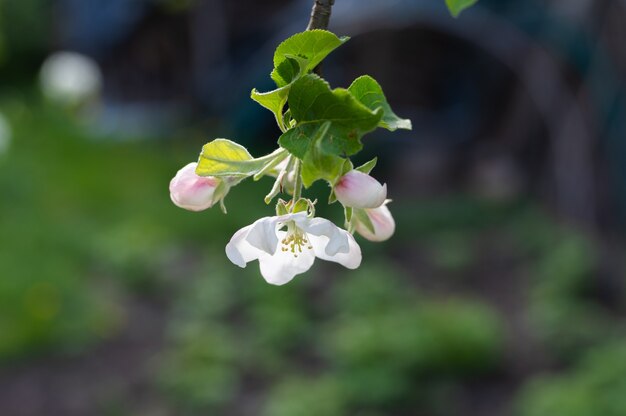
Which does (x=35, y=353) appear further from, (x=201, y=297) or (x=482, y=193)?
(x=482, y=193)

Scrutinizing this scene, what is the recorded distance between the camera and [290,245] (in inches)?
37.9

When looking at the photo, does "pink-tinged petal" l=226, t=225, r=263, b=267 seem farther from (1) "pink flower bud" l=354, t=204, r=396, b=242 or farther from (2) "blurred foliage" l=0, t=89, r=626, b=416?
(2) "blurred foliage" l=0, t=89, r=626, b=416

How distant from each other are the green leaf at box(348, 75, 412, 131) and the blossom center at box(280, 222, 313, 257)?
0.20 metres

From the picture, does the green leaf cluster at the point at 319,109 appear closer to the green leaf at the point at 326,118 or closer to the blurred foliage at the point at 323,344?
the green leaf at the point at 326,118

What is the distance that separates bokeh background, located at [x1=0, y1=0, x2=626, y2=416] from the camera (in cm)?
386

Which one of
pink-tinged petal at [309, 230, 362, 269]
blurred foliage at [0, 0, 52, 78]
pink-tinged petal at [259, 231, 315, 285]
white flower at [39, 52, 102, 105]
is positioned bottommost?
pink-tinged petal at [309, 230, 362, 269]

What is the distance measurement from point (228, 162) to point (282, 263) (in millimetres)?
156

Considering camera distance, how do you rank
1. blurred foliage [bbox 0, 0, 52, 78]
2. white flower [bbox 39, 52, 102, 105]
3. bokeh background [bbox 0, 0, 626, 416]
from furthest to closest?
blurred foliage [bbox 0, 0, 52, 78] < white flower [bbox 39, 52, 102, 105] < bokeh background [bbox 0, 0, 626, 416]

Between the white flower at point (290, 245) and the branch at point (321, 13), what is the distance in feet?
0.60

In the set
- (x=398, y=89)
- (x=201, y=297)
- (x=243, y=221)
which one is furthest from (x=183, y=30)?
(x=201, y=297)

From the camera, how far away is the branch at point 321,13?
0.74 metres

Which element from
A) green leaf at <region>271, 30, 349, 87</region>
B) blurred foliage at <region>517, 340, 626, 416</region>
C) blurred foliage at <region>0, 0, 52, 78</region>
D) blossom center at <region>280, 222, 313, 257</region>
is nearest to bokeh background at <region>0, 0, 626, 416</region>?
blurred foliage at <region>517, 340, 626, 416</region>

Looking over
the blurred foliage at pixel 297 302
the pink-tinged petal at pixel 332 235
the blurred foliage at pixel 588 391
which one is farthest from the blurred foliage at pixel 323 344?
the pink-tinged petal at pixel 332 235

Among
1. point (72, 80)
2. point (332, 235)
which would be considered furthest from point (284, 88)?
point (72, 80)
